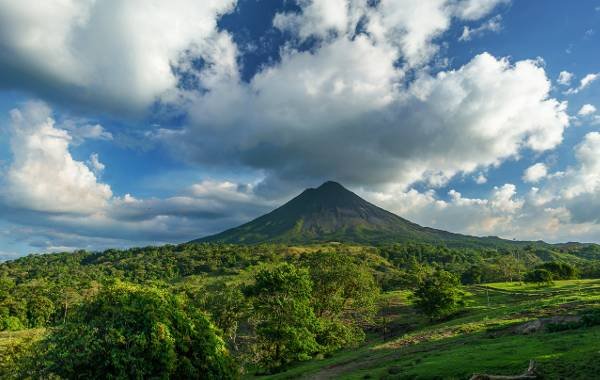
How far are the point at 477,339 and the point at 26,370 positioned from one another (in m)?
38.4

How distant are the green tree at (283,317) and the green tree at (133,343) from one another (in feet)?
50.8

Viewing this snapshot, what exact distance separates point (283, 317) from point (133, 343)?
23346 millimetres

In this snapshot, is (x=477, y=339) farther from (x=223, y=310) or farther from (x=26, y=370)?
(x=223, y=310)

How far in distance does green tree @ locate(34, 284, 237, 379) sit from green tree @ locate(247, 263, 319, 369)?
15.5 m

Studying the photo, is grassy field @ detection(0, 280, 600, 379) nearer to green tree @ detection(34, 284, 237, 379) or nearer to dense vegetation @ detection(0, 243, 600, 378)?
dense vegetation @ detection(0, 243, 600, 378)

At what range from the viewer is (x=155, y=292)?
3209 centimetres

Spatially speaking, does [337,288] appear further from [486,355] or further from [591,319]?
[486,355]

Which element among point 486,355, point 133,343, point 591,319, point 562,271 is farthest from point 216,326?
point 562,271

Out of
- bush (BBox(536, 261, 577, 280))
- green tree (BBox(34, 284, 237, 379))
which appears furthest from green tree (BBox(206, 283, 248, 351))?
bush (BBox(536, 261, 577, 280))

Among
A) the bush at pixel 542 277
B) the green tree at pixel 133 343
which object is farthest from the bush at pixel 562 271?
the green tree at pixel 133 343

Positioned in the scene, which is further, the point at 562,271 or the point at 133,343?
the point at 562,271

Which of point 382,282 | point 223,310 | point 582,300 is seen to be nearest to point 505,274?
point 382,282

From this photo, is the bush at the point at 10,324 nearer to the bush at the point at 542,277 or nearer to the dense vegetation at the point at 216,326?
the dense vegetation at the point at 216,326

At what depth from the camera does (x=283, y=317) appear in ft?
158
